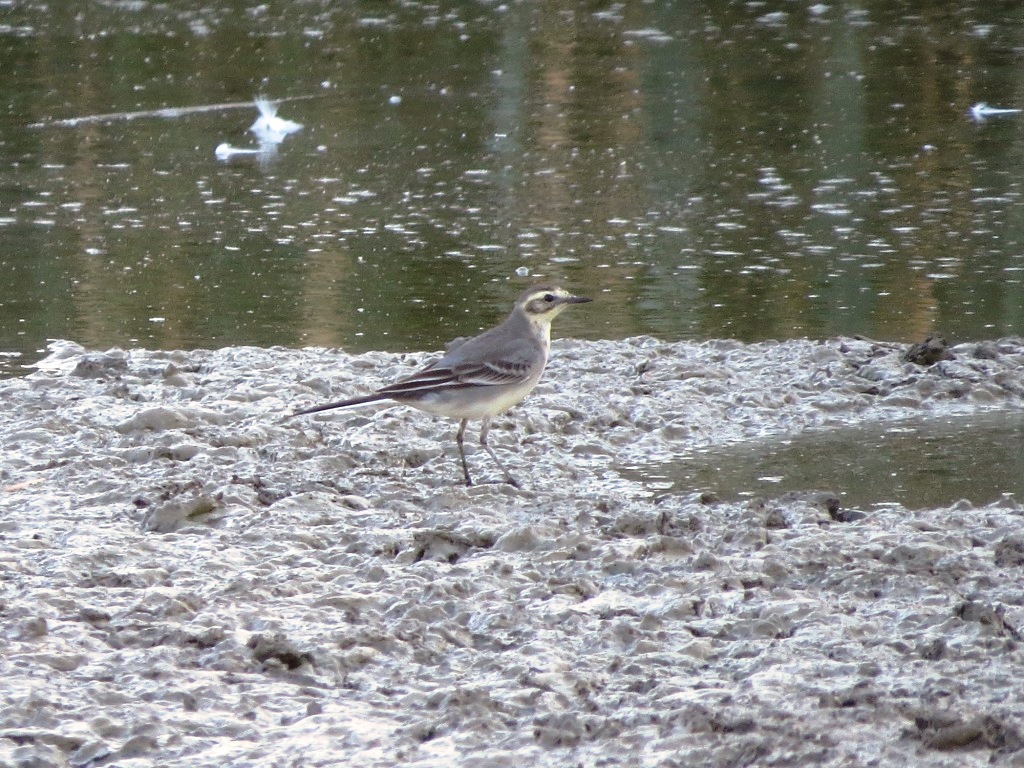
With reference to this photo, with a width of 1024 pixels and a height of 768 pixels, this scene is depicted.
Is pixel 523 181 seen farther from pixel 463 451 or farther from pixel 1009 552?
pixel 1009 552

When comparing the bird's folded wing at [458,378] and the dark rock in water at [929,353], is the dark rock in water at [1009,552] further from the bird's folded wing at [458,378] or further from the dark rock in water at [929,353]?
the dark rock in water at [929,353]

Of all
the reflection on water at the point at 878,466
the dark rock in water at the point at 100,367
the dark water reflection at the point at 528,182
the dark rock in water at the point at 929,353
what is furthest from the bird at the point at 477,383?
the dark water reflection at the point at 528,182

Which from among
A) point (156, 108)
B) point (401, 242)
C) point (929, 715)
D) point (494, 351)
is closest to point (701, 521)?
point (494, 351)

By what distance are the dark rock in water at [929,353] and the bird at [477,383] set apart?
6.93ft

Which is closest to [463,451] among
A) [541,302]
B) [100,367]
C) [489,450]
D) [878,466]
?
[489,450]

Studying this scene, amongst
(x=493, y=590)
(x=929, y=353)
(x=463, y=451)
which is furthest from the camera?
(x=929, y=353)

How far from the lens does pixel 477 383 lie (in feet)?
23.0

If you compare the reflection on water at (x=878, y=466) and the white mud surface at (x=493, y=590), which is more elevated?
the white mud surface at (x=493, y=590)

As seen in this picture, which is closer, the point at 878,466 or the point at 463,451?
the point at 878,466

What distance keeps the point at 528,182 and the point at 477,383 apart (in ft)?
22.1

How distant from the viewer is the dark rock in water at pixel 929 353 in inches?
324

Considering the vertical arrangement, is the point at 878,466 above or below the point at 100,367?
below

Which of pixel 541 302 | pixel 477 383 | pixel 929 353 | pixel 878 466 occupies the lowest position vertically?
pixel 878 466

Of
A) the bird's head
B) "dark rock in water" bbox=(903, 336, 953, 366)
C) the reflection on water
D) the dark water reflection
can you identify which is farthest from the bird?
the dark water reflection
